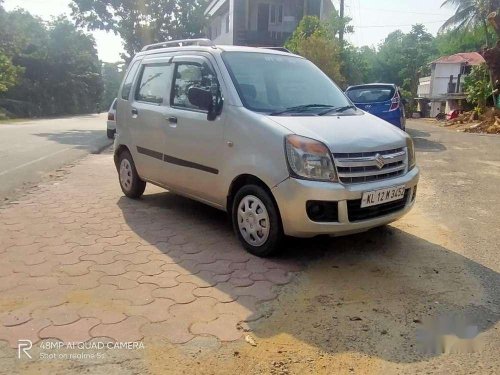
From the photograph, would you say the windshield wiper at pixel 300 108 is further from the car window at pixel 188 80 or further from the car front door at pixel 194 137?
the car window at pixel 188 80

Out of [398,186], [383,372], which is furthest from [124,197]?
[383,372]

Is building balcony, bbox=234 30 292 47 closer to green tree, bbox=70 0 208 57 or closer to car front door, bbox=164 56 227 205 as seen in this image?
green tree, bbox=70 0 208 57

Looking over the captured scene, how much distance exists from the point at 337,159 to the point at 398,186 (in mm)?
704

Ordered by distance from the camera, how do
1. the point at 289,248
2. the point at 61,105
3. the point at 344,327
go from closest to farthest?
the point at 344,327
the point at 289,248
the point at 61,105

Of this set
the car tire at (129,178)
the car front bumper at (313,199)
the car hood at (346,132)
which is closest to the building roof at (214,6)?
the car tire at (129,178)

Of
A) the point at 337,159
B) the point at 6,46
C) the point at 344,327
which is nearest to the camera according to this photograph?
the point at 344,327


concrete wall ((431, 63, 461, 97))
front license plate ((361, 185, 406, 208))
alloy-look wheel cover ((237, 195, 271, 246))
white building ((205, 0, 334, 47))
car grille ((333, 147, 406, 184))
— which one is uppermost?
white building ((205, 0, 334, 47))

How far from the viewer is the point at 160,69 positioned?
5098 millimetres

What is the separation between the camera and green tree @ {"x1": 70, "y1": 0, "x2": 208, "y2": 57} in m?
21.9

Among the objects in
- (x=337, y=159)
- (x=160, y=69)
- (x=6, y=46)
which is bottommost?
(x=337, y=159)

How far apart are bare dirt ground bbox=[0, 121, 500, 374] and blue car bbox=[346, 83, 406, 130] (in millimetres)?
5603

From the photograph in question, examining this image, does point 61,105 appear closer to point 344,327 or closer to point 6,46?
point 6,46

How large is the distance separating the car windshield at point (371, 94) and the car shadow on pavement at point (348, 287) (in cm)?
656

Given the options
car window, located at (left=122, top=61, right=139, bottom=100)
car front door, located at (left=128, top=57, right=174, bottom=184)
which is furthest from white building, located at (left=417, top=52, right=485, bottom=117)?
car front door, located at (left=128, top=57, right=174, bottom=184)
